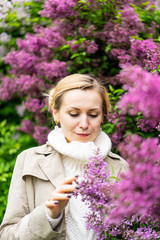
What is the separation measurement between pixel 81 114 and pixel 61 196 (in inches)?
25.1

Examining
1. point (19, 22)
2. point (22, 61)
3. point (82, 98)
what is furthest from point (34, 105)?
point (82, 98)

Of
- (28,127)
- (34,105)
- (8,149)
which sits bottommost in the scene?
(8,149)

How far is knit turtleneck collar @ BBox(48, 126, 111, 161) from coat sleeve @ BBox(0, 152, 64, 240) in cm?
23

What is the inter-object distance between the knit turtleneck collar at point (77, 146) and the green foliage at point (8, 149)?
48.5 inches

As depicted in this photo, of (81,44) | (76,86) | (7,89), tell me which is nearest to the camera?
(76,86)

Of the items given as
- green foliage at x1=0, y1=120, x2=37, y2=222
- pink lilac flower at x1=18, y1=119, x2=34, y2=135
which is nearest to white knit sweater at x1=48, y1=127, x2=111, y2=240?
green foliage at x1=0, y1=120, x2=37, y2=222

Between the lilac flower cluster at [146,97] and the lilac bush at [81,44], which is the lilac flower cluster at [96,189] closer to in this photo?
the lilac flower cluster at [146,97]

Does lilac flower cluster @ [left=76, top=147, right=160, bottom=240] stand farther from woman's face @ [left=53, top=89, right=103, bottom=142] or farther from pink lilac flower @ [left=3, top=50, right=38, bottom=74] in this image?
pink lilac flower @ [left=3, top=50, right=38, bottom=74]

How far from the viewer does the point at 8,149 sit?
336 centimetres

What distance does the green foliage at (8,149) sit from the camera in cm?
310

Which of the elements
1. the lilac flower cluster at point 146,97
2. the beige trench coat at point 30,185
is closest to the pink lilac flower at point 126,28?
the beige trench coat at point 30,185

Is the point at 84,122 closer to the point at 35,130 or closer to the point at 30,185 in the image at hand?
the point at 30,185

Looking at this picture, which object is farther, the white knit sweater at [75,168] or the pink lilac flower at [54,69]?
the pink lilac flower at [54,69]

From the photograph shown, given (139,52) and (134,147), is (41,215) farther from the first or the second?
(139,52)
